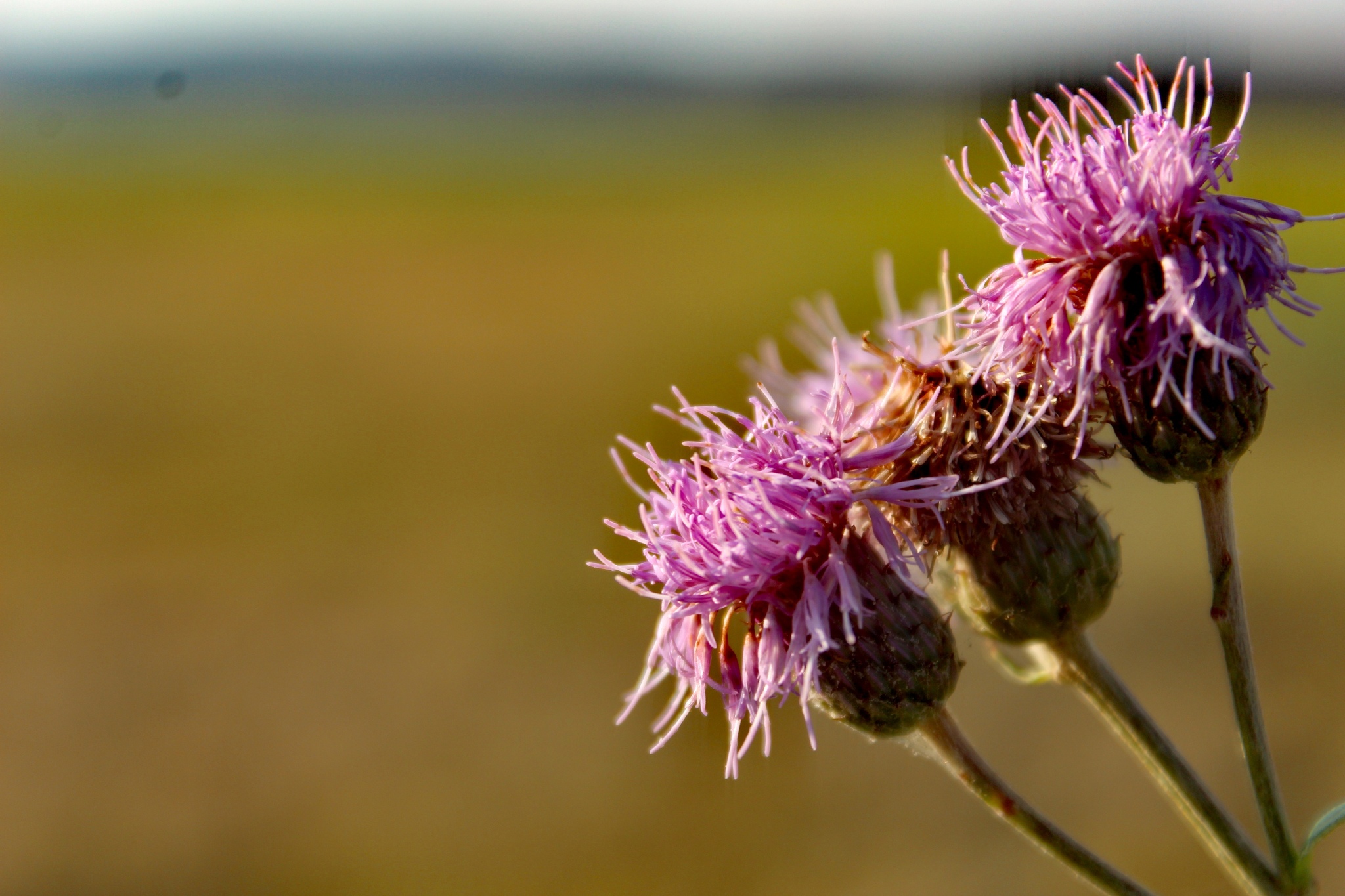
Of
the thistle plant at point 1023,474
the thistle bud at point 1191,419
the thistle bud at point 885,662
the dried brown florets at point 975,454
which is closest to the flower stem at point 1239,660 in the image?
the thistle plant at point 1023,474

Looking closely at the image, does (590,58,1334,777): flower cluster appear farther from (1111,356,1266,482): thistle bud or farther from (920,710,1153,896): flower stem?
(920,710,1153,896): flower stem

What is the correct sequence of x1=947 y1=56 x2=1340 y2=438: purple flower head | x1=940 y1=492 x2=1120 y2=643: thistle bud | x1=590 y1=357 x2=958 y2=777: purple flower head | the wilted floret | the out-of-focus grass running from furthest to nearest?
the out-of-focus grass < x1=940 y1=492 x2=1120 y2=643: thistle bud < the wilted floret < x1=590 y1=357 x2=958 y2=777: purple flower head < x1=947 y1=56 x2=1340 y2=438: purple flower head

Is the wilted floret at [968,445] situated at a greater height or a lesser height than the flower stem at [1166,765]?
greater

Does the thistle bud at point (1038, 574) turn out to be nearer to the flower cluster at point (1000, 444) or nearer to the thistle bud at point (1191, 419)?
the flower cluster at point (1000, 444)

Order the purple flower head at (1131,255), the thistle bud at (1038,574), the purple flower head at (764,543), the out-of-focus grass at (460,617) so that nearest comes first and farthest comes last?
the purple flower head at (1131,255) → the purple flower head at (764,543) → the thistle bud at (1038,574) → the out-of-focus grass at (460,617)

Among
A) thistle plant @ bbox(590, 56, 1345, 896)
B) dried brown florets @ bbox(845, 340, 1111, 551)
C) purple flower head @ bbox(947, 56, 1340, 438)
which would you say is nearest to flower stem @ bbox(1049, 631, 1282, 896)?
thistle plant @ bbox(590, 56, 1345, 896)

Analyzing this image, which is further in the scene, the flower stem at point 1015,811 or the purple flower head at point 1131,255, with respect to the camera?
the flower stem at point 1015,811

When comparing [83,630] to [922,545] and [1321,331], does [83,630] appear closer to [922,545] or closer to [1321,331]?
[922,545]

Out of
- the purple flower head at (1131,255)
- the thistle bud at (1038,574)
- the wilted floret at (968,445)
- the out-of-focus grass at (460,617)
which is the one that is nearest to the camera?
the purple flower head at (1131,255)
